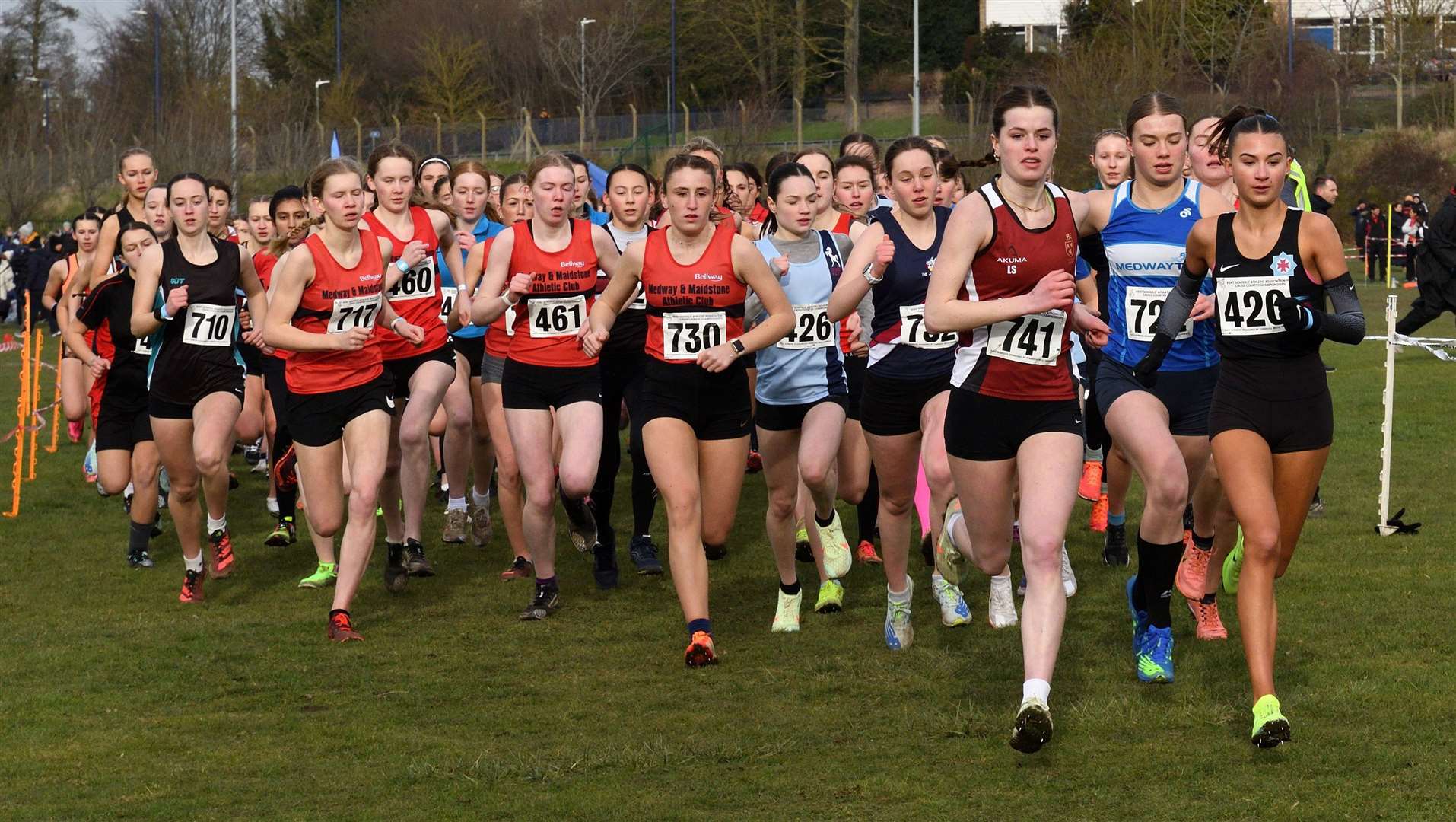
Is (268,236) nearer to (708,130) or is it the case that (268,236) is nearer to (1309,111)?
(708,130)

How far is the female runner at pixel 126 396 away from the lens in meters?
10.1

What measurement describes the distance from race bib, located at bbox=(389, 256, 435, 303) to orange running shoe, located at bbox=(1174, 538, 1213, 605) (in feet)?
14.6

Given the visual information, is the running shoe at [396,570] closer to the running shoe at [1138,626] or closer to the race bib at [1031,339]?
the running shoe at [1138,626]

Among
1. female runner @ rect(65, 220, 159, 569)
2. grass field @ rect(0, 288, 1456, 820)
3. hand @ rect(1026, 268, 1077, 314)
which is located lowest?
grass field @ rect(0, 288, 1456, 820)

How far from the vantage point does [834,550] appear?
861 cm

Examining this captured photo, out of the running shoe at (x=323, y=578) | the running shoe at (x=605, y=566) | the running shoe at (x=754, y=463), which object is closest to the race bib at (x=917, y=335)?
the running shoe at (x=605, y=566)

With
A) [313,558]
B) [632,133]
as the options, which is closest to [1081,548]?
[313,558]

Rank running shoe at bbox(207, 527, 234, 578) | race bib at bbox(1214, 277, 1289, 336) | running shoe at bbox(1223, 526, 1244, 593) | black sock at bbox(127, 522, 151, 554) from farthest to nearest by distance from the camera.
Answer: black sock at bbox(127, 522, 151, 554)
running shoe at bbox(207, 527, 234, 578)
running shoe at bbox(1223, 526, 1244, 593)
race bib at bbox(1214, 277, 1289, 336)

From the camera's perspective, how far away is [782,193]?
832cm

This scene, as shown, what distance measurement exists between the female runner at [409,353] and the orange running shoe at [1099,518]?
389 centimetres

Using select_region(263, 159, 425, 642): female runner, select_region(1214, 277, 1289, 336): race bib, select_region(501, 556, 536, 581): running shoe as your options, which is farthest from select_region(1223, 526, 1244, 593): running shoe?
select_region(263, 159, 425, 642): female runner

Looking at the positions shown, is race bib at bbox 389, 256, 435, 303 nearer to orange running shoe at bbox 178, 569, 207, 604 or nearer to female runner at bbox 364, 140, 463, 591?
female runner at bbox 364, 140, 463, 591

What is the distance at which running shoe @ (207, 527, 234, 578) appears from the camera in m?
9.84

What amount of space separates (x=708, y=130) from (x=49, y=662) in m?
42.5
